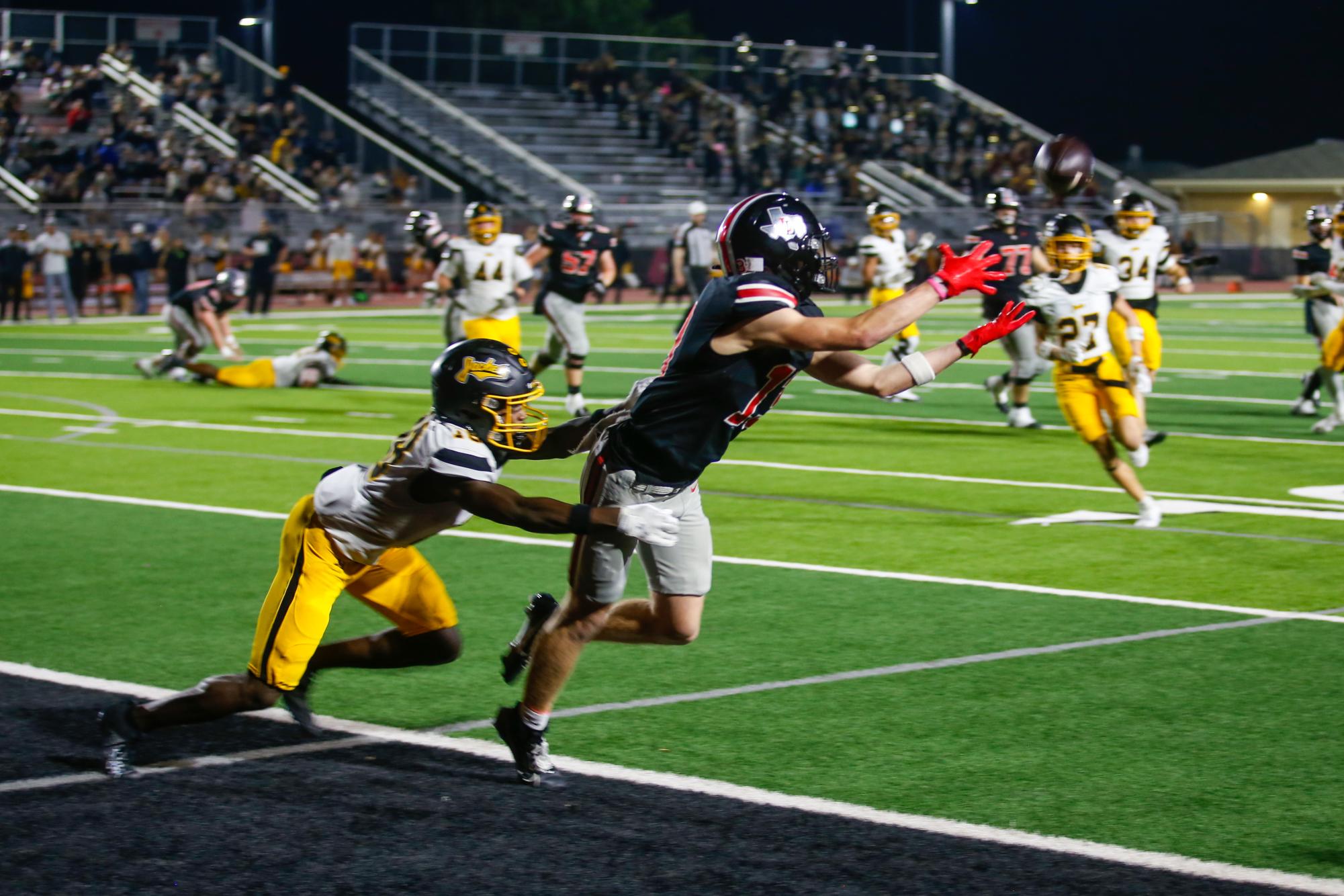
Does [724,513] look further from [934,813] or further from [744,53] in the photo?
[744,53]

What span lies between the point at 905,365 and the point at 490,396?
1203mm

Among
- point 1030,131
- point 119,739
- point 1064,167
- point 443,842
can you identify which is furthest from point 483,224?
point 1030,131

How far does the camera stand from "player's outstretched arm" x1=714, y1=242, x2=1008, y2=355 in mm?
4598

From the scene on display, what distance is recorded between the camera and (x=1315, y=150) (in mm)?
53719

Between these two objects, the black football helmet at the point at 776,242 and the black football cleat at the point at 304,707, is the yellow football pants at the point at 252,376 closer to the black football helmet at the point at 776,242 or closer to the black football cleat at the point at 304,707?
the black football cleat at the point at 304,707

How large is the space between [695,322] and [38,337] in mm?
23344

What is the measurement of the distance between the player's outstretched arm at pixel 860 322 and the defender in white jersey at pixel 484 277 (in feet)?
34.6

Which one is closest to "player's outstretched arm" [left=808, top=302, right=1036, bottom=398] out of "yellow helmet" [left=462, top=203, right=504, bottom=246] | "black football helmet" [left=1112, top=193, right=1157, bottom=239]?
"black football helmet" [left=1112, top=193, right=1157, bottom=239]

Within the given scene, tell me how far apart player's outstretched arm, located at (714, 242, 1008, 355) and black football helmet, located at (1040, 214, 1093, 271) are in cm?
565

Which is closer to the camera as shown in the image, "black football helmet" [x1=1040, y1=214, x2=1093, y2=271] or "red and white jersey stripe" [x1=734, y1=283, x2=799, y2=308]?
"red and white jersey stripe" [x1=734, y1=283, x2=799, y2=308]

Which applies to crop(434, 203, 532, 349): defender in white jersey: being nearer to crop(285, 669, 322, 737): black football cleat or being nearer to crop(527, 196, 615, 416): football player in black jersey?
crop(527, 196, 615, 416): football player in black jersey

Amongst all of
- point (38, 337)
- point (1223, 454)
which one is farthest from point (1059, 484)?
point (38, 337)

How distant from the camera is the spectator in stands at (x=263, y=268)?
31.0 m

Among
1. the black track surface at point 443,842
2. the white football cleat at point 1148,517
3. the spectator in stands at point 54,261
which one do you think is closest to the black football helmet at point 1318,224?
the white football cleat at point 1148,517
